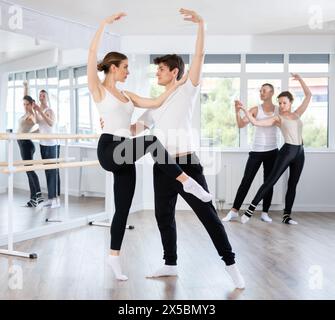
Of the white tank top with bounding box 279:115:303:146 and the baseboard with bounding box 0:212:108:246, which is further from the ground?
the white tank top with bounding box 279:115:303:146

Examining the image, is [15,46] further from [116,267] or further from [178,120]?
[116,267]

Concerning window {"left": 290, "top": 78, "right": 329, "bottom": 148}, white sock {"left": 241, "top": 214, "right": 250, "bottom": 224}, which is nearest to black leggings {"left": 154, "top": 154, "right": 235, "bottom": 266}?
white sock {"left": 241, "top": 214, "right": 250, "bottom": 224}

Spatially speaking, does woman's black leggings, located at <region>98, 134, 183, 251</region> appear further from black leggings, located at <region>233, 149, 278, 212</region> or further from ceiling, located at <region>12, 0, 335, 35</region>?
black leggings, located at <region>233, 149, 278, 212</region>

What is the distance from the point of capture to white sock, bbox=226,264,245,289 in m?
3.09

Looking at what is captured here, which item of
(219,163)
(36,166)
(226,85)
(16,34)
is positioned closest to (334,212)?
(219,163)

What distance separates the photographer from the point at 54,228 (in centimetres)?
501

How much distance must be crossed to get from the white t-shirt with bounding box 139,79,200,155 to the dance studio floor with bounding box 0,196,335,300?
32.4 inches

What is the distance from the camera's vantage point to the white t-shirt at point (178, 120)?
3049 millimetres

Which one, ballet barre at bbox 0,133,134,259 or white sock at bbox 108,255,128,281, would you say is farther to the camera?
ballet barre at bbox 0,133,134,259

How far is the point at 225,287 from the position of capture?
10.3 feet

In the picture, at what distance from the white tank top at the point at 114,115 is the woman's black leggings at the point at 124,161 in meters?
0.04

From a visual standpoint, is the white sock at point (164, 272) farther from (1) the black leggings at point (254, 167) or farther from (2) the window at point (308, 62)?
(2) the window at point (308, 62)

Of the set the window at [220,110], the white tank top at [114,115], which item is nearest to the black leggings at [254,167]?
Result: the window at [220,110]

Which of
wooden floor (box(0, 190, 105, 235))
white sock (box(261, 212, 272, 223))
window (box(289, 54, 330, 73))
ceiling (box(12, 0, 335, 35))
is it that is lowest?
white sock (box(261, 212, 272, 223))
